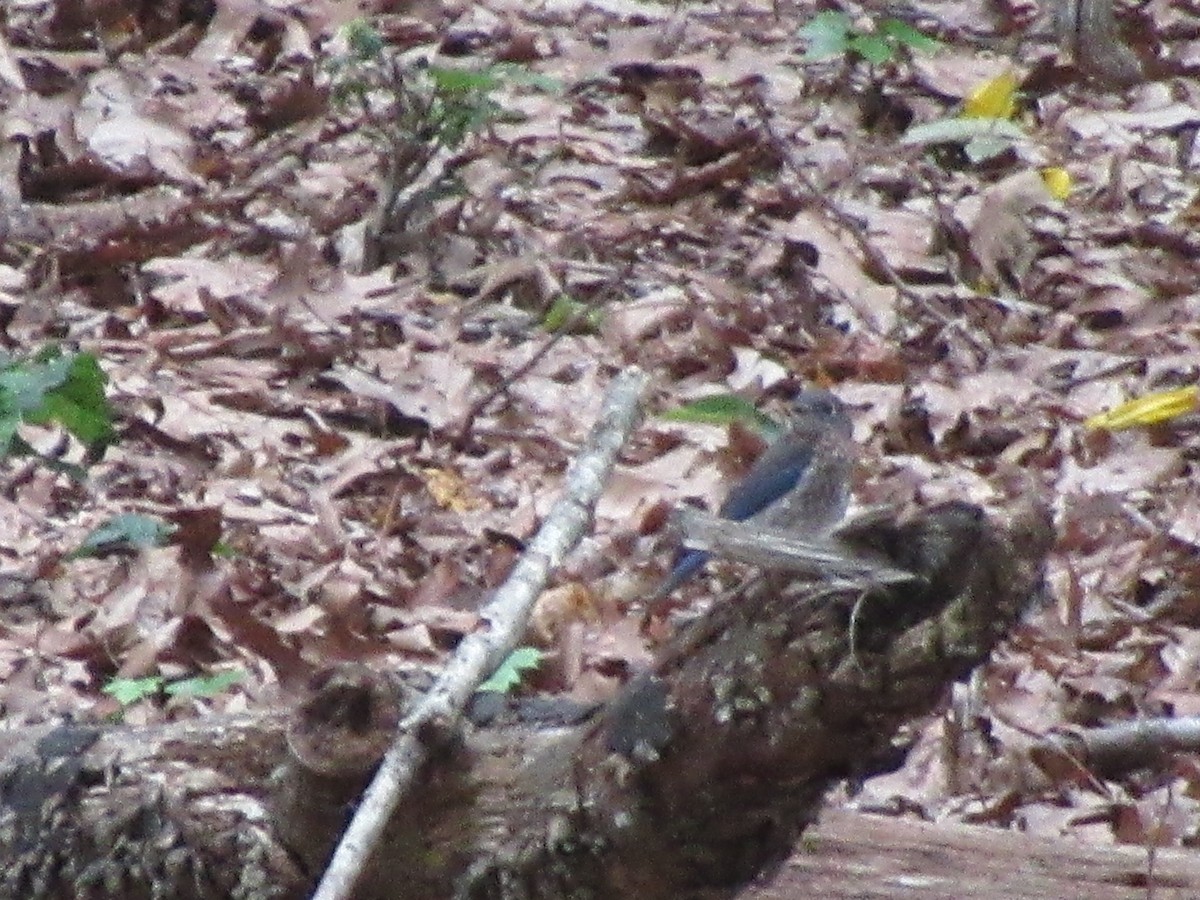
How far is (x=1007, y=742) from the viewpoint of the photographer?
425 centimetres

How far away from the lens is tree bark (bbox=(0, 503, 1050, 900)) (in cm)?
221

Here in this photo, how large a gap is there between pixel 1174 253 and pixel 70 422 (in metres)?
3.89

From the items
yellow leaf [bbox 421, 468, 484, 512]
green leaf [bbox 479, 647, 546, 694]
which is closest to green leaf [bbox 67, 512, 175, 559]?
yellow leaf [bbox 421, 468, 484, 512]

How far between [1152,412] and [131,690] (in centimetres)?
254

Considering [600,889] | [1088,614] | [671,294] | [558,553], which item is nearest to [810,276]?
[671,294]

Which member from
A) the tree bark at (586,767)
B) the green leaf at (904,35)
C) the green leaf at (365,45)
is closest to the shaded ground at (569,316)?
the green leaf at (365,45)

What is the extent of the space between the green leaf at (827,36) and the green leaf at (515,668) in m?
3.60

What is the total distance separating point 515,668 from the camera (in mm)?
4082

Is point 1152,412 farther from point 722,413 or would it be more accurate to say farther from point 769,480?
point 769,480

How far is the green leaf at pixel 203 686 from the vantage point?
439 cm

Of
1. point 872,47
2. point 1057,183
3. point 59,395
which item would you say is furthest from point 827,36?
point 59,395

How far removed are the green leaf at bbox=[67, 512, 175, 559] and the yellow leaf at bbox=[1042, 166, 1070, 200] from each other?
326cm

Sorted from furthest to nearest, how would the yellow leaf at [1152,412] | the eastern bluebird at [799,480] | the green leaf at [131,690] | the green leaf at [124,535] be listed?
the yellow leaf at [1152,412] < the green leaf at [124,535] < the eastern bluebird at [799,480] < the green leaf at [131,690]

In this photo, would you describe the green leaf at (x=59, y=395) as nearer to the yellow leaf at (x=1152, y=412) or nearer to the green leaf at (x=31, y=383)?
the green leaf at (x=31, y=383)
